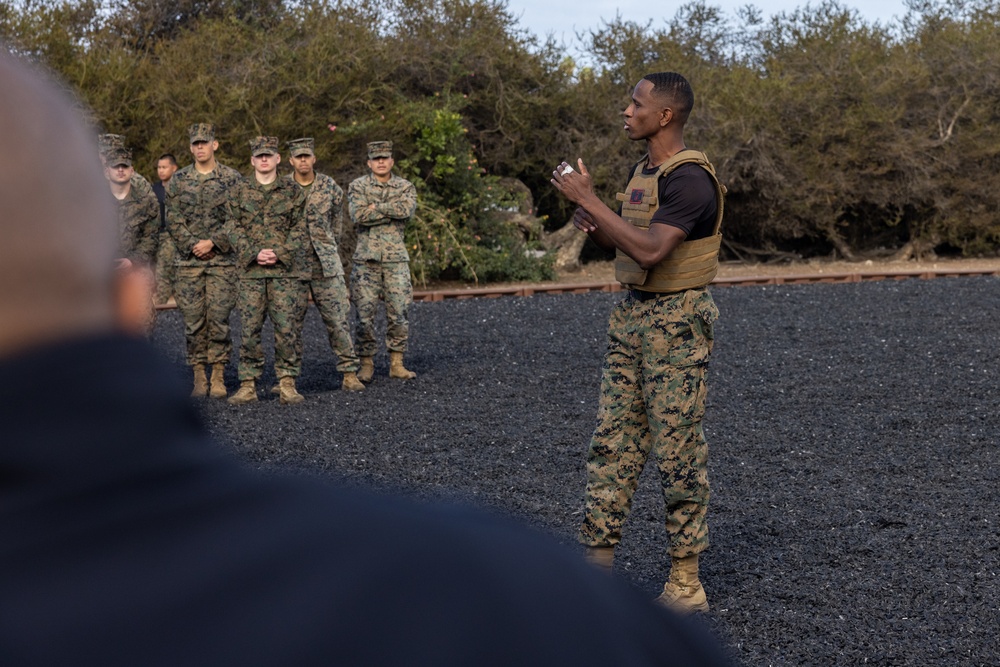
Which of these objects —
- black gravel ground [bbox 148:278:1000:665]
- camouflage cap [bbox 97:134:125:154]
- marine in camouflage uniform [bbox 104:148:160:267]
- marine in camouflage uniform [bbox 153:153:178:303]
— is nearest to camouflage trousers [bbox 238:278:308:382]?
black gravel ground [bbox 148:278:1000:665]

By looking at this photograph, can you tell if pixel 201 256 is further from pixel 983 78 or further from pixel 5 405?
pixel 983 78

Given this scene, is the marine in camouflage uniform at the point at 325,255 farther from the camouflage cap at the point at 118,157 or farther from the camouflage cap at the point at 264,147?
the camouflage cap at the point at 118,157

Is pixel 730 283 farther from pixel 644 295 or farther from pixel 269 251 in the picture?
pixel 644 295

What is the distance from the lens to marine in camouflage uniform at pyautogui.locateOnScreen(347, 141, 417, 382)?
9.74m

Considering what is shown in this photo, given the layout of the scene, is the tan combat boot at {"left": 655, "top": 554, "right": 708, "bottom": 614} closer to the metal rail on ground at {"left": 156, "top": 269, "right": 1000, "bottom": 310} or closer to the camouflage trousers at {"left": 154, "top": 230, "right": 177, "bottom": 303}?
the camouflage trousers at {"left": 154, "top": 230, "right": 177, "bottom": 303}

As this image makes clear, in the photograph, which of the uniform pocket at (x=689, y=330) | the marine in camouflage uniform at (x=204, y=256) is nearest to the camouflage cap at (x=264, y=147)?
the marine in camouflage uniform at (x=204, y=256)

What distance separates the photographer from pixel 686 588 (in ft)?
14.1

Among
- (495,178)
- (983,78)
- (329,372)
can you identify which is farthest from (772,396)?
(983,78)

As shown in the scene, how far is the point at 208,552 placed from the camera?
2.26 feet

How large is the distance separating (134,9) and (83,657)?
25830 mm

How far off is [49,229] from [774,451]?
22.0 ft

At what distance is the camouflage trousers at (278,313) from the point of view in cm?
891

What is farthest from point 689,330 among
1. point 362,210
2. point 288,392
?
point 362,210

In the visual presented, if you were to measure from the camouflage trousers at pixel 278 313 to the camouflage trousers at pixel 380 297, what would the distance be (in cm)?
79
